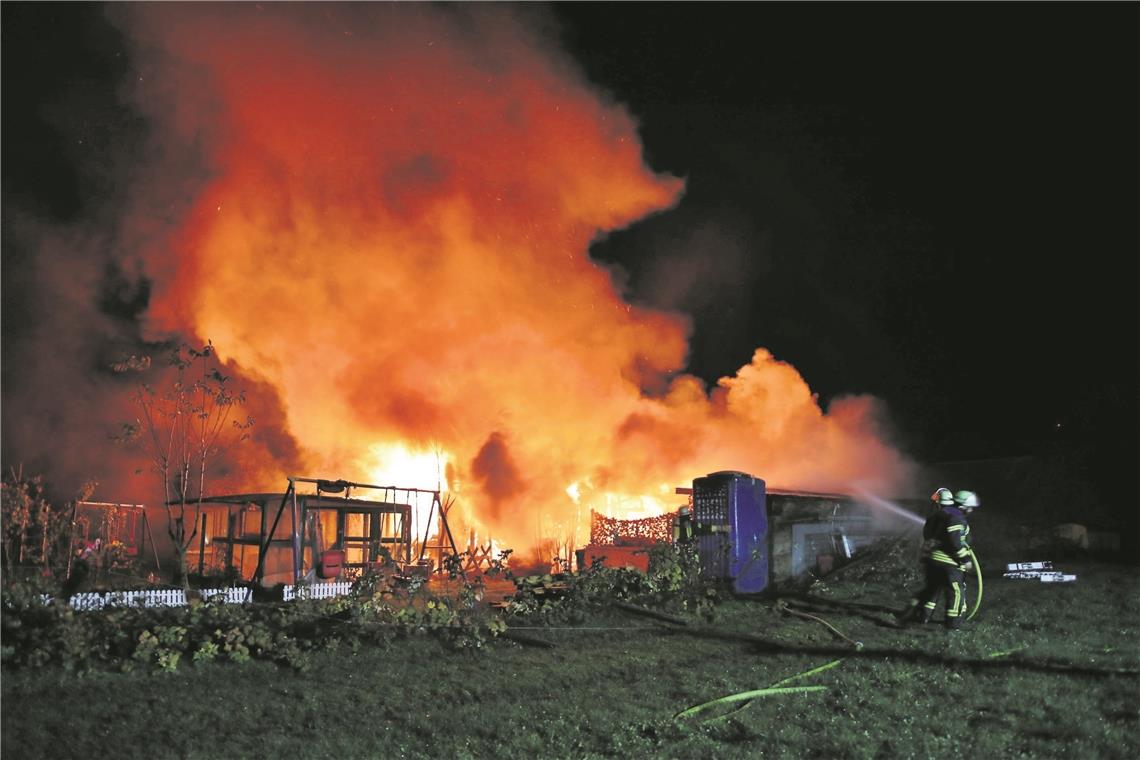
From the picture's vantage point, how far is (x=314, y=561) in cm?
1645

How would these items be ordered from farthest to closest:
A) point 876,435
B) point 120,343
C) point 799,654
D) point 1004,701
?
point 876,435, point 120,343, point 799,654, point 1004,701

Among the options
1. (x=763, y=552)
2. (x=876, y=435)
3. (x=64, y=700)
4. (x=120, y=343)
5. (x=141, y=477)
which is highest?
(x=120, y=343)

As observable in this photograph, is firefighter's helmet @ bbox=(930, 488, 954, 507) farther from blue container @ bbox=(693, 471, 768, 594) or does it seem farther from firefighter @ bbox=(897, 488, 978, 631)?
blue container @ bbox=(693, 471, 768, 594)

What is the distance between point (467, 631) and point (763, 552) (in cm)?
753

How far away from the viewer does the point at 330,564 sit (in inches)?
637

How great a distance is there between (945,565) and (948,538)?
1.14 ft

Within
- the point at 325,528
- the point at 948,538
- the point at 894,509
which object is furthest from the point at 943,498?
the point at 325,528

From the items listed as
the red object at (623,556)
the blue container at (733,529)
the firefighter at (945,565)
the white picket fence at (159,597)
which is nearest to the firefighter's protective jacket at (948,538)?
the firefighter at (945,565)

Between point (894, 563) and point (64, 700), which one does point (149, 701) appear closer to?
point (64, 700)

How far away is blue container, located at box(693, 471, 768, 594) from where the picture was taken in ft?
49.3

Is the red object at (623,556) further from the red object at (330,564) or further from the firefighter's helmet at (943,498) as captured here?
the firefighter's helmet at (943,498)

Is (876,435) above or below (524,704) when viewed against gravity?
above

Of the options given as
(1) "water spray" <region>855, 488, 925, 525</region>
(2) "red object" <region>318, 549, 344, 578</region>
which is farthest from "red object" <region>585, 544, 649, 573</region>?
(1) "water spray" <region>855, 488, 925, 525</region>

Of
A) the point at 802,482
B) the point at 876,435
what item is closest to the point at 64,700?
the point at 802,482
